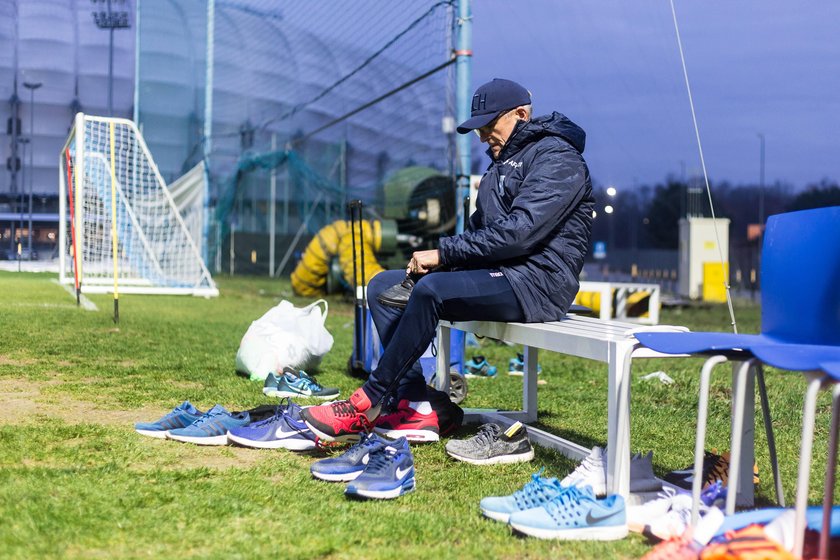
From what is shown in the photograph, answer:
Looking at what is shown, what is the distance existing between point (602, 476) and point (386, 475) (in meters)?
0.65

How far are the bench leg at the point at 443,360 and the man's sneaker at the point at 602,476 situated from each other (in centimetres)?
155

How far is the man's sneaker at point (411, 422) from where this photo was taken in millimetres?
3668

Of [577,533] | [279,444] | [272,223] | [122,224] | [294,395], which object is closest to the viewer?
A: [577,533]

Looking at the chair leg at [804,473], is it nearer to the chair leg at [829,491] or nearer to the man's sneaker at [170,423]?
the chair leg at [829,491]

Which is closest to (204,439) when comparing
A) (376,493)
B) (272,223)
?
(376,493)

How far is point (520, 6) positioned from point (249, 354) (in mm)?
5812

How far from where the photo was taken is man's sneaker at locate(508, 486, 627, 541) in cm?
245

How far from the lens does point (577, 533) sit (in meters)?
2.45

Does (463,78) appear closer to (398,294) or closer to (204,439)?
(398,294)

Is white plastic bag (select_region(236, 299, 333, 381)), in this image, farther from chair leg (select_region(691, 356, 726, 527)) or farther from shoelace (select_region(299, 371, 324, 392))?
chair leg (select_region(691, 356, 726, 527))

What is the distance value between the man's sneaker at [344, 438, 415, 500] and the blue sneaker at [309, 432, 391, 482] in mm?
30

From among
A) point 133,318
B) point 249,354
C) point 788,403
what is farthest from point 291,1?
point 788,403

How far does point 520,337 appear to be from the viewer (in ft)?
11.4

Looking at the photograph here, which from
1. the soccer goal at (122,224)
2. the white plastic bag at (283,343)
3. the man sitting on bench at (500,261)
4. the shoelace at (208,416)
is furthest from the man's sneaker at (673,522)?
the soccer goal at (122,224)
